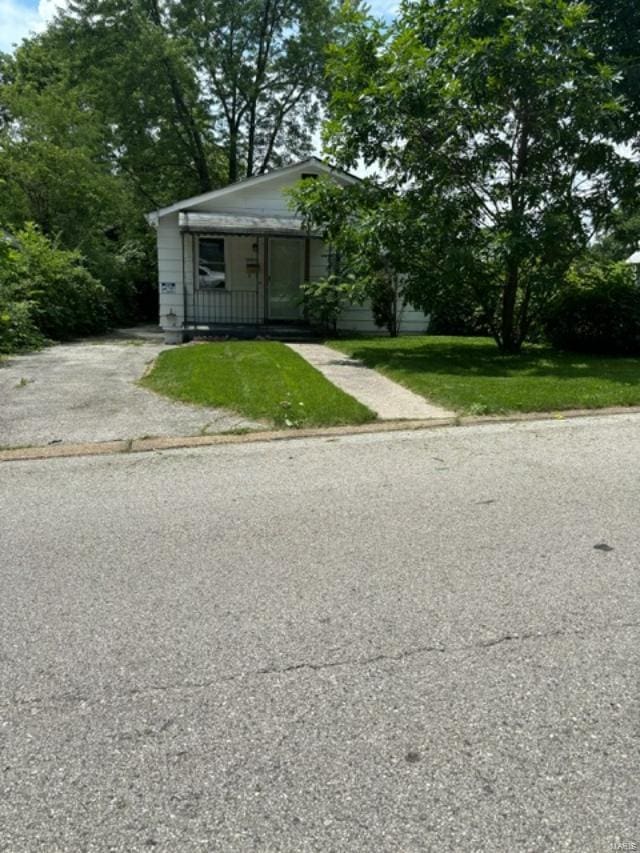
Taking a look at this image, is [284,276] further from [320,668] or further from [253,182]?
[320,668]

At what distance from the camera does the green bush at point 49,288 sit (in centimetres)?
1374

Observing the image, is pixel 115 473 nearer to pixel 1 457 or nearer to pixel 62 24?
pixel 1 457

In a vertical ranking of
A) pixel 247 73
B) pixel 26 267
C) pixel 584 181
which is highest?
pixel 247 73

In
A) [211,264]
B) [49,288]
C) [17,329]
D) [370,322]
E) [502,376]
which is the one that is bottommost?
[502,376]

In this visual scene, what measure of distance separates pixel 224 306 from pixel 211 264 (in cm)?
123

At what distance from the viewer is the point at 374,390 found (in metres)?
8.69

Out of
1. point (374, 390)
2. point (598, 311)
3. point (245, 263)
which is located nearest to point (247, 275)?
point (245, 263)

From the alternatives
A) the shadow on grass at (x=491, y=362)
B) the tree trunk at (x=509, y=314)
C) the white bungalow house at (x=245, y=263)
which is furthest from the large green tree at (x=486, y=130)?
the white bungalow house at (x=245, y=263)

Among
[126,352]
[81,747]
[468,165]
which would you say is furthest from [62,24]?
[81,747]

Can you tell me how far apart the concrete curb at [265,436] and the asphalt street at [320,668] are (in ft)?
3.65

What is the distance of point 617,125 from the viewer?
1032 centimetres

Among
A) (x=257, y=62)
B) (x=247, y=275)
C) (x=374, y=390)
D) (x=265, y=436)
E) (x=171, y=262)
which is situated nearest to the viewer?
(x=265, y=436)

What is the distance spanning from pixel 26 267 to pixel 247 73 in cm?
1879

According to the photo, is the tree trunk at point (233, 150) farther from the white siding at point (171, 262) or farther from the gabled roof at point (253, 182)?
the white siding at point (171, 262)
